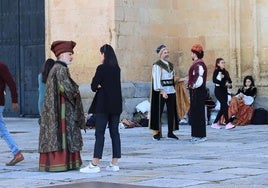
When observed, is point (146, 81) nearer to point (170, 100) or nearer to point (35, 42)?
point (35, 42)

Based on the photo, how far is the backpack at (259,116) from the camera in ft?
65.5

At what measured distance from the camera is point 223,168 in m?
10.7

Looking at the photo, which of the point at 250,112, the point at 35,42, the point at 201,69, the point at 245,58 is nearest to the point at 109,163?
the point at 201,69

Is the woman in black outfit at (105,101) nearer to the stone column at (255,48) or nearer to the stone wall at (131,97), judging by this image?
the stone wall at (131,97)

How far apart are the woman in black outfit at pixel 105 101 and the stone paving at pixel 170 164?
0.29 metres

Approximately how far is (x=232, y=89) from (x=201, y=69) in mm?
6234

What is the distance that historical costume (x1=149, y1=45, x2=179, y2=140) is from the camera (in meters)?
15.5

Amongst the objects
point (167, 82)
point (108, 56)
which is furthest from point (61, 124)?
point (167, 82)

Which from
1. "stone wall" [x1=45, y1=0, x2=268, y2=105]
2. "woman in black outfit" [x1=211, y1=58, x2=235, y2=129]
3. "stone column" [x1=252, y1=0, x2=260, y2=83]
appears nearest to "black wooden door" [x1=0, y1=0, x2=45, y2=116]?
"stone wall" [x1=45, y1=0, x2=268, y2=105]

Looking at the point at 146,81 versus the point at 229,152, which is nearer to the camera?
the point at 229,152

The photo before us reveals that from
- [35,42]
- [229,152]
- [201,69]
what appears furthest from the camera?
[35,42]

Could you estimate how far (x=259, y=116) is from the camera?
20016 millimetres

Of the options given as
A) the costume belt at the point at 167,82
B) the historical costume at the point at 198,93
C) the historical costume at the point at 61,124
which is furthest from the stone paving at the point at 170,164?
the costume belt at the point at 167,82

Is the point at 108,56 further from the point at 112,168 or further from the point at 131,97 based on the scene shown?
the point at 131,97
